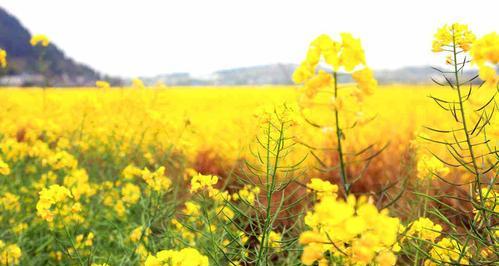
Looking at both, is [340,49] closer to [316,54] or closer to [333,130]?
[316,54]

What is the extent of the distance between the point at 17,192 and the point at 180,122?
1041 mm

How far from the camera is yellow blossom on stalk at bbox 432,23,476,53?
1273mm

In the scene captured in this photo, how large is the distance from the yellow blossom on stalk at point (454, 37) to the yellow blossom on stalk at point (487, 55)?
22 cm

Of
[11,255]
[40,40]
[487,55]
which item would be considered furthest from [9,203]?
[487,55]

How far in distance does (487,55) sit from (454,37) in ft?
0.97

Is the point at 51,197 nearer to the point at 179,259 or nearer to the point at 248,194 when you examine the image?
the point at 179,259

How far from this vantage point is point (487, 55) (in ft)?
3.25

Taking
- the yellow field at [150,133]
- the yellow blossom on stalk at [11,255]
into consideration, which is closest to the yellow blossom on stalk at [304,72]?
the yellow blossom on stalk at [11,255]

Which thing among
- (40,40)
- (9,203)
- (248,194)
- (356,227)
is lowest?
(9,203)

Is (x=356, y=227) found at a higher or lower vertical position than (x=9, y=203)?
higher

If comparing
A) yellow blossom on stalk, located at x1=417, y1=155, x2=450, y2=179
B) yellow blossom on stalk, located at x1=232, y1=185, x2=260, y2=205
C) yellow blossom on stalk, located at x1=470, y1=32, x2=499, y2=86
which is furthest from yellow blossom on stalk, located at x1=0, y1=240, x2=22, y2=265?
yellow blossom on stalk, located at x1=470, y1=32, x2=499, y2=86

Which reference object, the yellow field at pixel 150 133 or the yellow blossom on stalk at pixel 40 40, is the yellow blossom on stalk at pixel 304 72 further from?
the yellow blossom on stalk at pixel 40 40

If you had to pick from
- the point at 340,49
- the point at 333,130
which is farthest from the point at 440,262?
the point at 340,49

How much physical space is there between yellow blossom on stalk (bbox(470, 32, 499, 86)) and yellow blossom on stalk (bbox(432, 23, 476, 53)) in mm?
223
